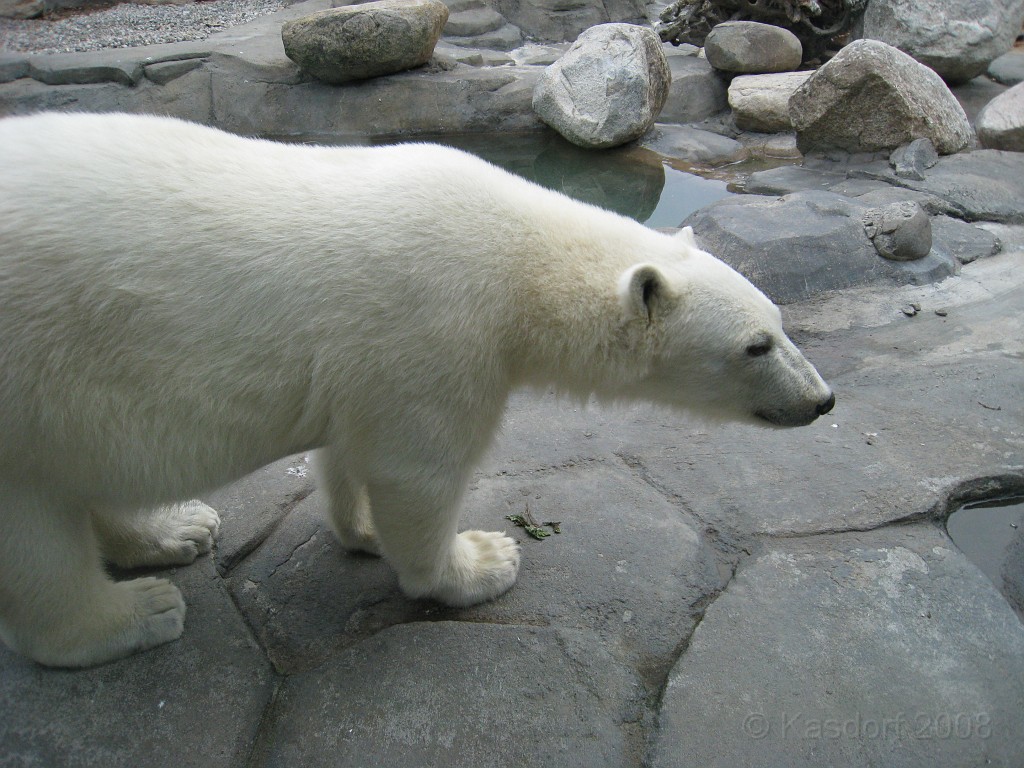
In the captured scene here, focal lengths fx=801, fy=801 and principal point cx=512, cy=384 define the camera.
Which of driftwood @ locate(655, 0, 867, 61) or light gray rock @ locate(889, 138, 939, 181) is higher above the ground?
driftwood @ locate(655, 0, 867, 61)

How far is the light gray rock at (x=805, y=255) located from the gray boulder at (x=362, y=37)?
6110 mm

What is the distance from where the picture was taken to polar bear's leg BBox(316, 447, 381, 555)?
3064 millimetres

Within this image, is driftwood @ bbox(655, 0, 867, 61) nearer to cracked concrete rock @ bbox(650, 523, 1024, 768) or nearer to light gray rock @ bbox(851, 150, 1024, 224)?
light gray rock @ bbox(851, 150, 1024, 224)

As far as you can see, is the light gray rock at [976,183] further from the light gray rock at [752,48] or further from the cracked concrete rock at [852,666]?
the cracked concrete rock at [852,666]

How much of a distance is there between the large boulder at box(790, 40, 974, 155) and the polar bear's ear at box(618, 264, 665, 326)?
660cm

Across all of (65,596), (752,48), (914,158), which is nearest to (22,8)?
(752,48)

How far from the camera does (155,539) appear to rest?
317cm

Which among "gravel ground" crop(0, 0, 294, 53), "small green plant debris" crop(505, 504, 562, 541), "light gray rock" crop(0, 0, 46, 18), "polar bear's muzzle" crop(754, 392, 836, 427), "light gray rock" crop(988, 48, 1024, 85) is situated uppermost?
"polar bear's muzzle" crop(754, 392, 836, 427)

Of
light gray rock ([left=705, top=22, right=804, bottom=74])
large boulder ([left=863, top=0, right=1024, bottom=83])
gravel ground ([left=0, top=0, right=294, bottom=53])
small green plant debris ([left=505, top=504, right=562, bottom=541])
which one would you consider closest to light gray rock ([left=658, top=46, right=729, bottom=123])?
light gray rock ([left=705, top=22, right=804, bottom=74])

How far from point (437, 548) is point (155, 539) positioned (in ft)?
4.02

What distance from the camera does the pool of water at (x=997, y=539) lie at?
10.1 ft

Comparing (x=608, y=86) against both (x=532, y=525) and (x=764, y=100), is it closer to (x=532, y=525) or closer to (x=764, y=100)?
(x=764, y=100)

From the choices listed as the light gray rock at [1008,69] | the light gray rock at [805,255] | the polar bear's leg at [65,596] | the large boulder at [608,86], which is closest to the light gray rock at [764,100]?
the large boulder at [608,86]

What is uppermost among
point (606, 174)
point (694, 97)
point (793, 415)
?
point (793, 415)
